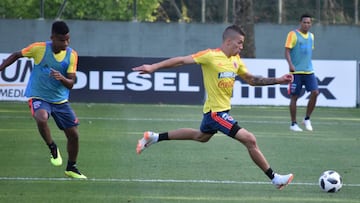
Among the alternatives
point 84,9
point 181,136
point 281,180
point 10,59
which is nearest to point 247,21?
point 84,9

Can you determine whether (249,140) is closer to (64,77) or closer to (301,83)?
(64,77)

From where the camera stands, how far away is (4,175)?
39.8ft

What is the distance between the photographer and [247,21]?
108ft

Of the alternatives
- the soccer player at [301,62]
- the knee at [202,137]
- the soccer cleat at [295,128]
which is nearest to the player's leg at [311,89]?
the soccer player at [301,62]

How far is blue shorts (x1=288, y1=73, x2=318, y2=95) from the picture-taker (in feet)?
62.8

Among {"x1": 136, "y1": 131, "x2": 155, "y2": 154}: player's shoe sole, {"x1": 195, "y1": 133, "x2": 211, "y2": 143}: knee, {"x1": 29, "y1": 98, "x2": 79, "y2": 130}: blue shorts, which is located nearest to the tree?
{"x1": 136, "y1": 131, "x2": 155, "y2": 154}: player's shoe sole

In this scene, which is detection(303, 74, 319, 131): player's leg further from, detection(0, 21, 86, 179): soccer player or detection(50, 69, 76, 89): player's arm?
detection(50, 69, 76, 89): player's arm

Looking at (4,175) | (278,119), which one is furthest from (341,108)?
(4,175)

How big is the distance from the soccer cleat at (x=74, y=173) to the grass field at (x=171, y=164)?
0.16 m

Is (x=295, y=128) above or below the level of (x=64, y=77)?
below

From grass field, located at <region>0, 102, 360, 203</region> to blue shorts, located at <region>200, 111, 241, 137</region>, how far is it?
2.19 feet

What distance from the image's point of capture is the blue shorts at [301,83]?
19156mm

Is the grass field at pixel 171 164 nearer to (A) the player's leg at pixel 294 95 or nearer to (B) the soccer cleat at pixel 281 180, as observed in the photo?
(B) the soccer cleat at pixel 281 180

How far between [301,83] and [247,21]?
13.6 metres
